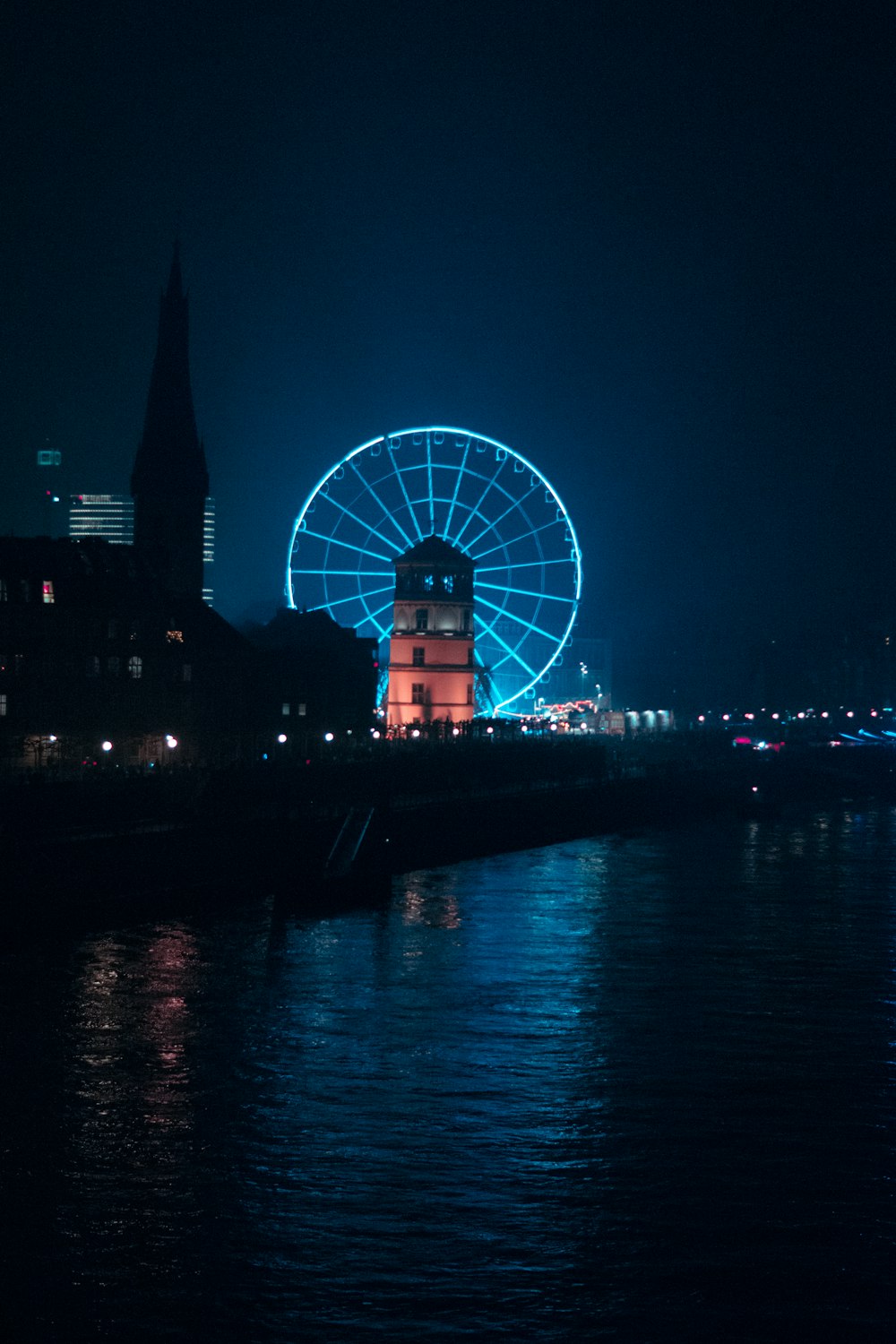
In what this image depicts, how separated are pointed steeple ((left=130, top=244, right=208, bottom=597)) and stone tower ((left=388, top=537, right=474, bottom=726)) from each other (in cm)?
1573

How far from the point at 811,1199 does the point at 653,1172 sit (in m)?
2.30

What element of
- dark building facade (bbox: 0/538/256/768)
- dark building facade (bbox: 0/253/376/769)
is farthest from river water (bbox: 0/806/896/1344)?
dark building facade (bbox: 0/253/376/769)

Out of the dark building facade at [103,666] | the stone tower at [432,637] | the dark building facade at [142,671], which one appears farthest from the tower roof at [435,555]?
the dark building facade at [103,666]

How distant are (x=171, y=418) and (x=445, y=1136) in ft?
302

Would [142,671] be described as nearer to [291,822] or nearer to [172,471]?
[291,822]

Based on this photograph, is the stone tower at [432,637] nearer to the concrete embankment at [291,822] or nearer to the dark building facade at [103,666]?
the concrete embankment at [291,822]

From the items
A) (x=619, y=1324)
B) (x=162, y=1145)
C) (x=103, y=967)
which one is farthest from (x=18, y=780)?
(x=619, y=1324)

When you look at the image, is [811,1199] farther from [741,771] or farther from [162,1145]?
[741,771]

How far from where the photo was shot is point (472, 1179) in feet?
75.8

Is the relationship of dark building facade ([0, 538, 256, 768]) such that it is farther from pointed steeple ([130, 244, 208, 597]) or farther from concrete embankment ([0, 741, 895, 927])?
pointed steeple ([130, 244, 208, 597])

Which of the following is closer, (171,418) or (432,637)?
(432,637)

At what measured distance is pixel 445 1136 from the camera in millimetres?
25266

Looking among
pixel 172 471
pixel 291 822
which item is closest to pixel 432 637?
pixel 172 471

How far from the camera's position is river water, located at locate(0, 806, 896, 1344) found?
18.9 m
